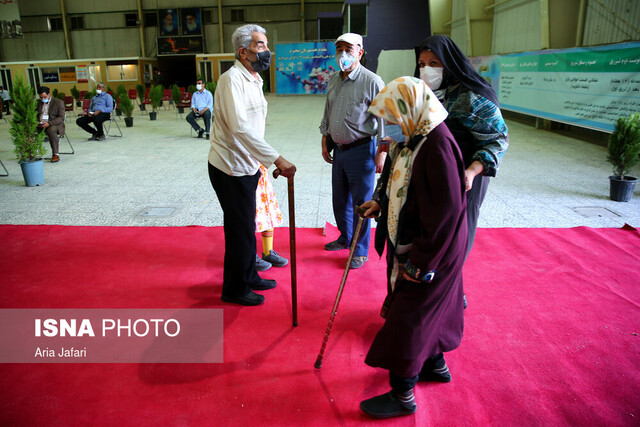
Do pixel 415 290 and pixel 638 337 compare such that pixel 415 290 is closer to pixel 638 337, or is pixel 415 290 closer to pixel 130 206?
pixel 638 337

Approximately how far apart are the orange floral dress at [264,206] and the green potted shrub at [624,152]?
3826mm

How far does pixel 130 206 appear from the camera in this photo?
15.6 feet

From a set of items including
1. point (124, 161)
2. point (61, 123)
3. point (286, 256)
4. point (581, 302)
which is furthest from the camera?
point (61, 123)

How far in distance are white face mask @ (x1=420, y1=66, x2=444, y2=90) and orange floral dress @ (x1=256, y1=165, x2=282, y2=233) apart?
4.25 feet

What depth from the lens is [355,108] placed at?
3090mm

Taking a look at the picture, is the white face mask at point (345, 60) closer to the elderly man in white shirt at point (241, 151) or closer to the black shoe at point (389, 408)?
the elderly man in white shirt at point (241, 151)

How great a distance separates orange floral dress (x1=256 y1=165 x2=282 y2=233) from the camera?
10.1 ft

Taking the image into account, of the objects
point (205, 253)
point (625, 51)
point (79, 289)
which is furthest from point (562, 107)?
point (79, 289)

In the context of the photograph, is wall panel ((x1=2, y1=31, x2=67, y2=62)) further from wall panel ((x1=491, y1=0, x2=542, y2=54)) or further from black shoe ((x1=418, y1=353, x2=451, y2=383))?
black shoe ((x1=418, y1=353, x2=451, y2=383))

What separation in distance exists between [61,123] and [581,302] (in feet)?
27.3

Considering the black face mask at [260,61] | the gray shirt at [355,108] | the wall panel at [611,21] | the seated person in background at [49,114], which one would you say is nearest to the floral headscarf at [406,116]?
the black face mask at [260,61]

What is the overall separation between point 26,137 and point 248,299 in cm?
462

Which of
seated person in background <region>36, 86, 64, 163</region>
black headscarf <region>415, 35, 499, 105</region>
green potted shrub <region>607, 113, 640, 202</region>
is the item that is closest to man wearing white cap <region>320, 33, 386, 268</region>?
black headscarf <region>415, 35, 499, 105</region>

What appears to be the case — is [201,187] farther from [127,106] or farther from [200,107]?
[127,106]
